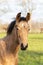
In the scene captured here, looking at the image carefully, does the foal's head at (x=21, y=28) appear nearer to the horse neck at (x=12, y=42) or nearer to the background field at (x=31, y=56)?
the horse neck at (x=12, y=42)

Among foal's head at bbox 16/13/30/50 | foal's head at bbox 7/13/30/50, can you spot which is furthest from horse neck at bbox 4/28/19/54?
foal's head at bbox 16/13/30/50

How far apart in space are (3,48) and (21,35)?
73cm

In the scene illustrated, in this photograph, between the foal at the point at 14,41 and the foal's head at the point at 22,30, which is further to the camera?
the foal at the point at 14,41

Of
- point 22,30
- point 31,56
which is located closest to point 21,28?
point 22,30

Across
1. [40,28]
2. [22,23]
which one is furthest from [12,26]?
[40,28]

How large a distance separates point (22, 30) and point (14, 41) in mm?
515

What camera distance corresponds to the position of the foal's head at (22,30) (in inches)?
254

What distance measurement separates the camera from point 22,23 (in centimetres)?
675

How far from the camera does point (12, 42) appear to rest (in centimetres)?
705

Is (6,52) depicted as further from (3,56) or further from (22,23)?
(22,23)

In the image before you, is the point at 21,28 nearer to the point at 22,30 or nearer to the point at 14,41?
the point at 22,30

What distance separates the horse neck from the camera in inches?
274

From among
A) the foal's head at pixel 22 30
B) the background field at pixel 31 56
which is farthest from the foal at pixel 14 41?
the background field at pixel 31 56

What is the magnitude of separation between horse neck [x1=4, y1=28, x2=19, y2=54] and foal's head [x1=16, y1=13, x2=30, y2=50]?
257 millimetres
